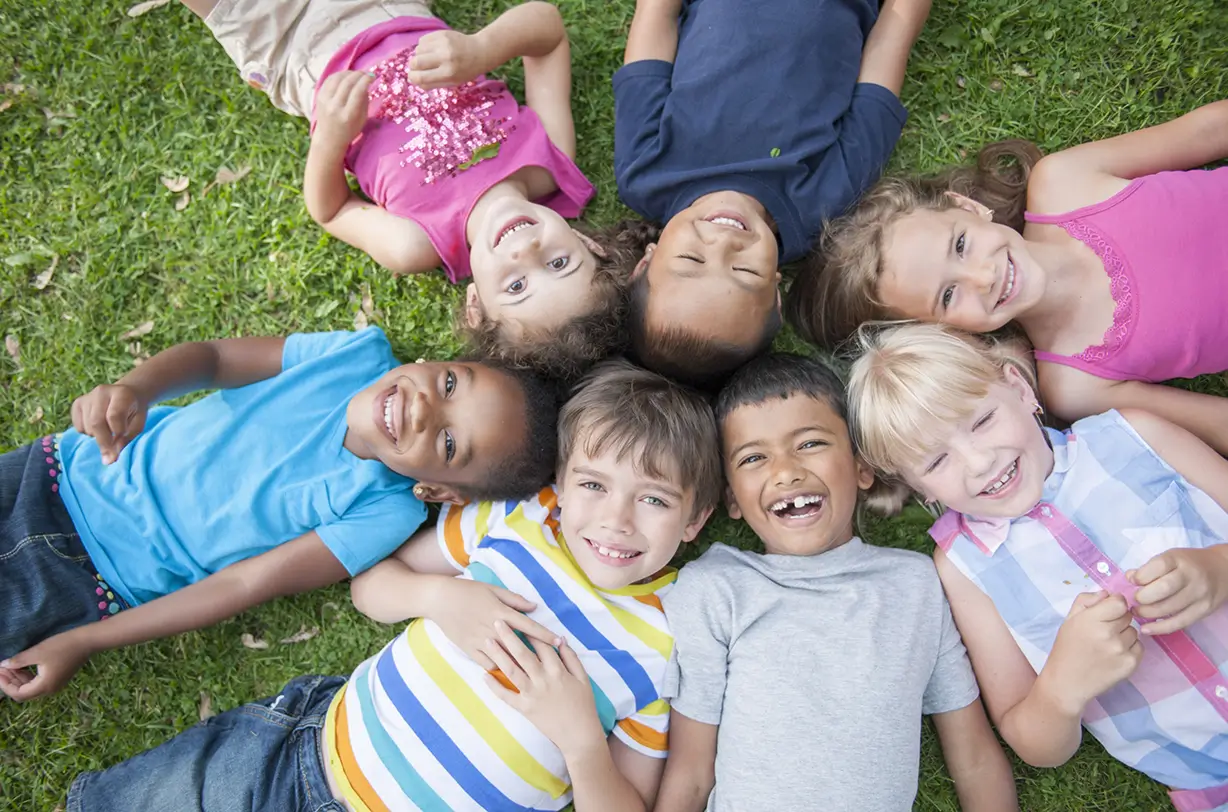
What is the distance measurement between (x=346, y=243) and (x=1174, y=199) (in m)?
3.52

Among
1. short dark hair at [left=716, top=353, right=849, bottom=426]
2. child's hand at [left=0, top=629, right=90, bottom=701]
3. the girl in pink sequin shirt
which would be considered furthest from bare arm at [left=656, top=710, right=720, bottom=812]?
child's hand at [left=0, top=629, right=90, bottom=701]

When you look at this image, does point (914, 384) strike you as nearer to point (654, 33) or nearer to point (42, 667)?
point (654, 33)

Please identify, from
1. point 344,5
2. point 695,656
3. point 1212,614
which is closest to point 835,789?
point 695,656

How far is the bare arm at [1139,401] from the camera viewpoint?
325 cm

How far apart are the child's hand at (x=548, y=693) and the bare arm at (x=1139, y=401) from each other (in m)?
2.24

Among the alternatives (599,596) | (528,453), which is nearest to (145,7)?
(528,453)

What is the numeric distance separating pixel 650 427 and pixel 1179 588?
1.83m

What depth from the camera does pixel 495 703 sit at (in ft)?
10.1

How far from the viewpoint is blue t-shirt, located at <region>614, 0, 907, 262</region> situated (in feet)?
11.3

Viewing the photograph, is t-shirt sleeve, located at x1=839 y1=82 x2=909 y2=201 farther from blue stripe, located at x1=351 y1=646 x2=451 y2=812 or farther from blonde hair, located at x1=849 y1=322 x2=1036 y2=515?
blue stripe, located at x1=351 y1=646 x2=451 y2=812

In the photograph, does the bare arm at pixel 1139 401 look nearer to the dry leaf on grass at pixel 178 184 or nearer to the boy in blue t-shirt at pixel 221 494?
the boy in blue t-shirt at pixel 221 494

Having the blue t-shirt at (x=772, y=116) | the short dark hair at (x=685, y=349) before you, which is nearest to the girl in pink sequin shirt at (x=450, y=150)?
the short dark hair at (x=685, y=349)

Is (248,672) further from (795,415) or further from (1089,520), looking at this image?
(1089,520)

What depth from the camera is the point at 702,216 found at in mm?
3287
